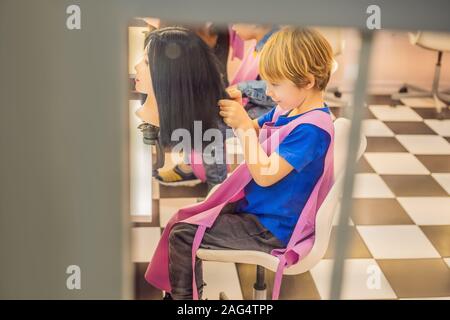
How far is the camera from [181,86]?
127 centimetres

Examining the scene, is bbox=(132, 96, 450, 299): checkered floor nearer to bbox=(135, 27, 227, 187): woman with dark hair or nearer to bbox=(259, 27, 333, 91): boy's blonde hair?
bbox=(259, 27, 333, 91): boy's blonde hair

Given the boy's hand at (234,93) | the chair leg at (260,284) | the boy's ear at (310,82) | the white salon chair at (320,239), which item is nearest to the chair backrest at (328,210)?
the white salon chair at (320,239)

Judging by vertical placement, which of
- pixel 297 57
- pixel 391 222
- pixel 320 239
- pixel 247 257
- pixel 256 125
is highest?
pixel 297 57

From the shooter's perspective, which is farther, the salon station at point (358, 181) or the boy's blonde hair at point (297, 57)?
the boy's blonde hair at point (297, 57)

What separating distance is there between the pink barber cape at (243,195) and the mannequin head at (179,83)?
15 centimetres

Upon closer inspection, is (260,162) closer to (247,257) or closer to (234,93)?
(234,93)

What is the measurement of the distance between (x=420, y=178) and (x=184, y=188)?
6.49 feet

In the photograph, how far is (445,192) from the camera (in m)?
3.30

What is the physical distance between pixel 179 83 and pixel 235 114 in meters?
0.14

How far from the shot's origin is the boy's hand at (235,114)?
1267 millimetres

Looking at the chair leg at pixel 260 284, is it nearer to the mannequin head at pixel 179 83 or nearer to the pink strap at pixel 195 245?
the pink strap at pixel 195 245

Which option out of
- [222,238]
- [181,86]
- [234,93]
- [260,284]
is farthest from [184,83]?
[260,284]
